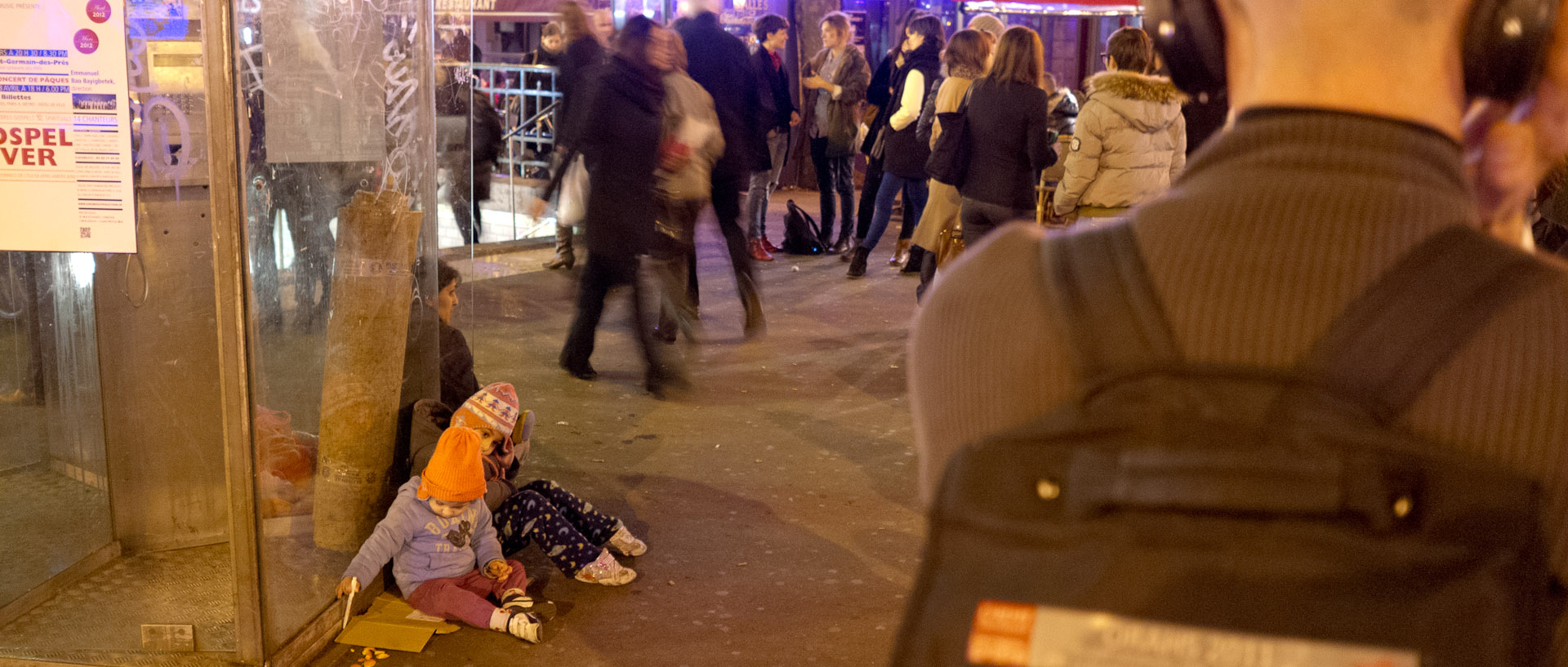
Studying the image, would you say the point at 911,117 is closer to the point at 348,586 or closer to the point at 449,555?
the point at 449,555

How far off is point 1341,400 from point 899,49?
8857mm

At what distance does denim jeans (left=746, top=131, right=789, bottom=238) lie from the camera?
986 cm

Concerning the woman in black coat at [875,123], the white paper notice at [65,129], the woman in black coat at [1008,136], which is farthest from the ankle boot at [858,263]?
the white paper notice at [65,129]

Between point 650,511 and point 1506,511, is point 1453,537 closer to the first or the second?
point 1506,511

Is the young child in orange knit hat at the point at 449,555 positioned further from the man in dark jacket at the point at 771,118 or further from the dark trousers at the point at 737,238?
the man in dark jacket at the point at 771,118

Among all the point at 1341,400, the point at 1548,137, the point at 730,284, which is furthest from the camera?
the point at 730,284

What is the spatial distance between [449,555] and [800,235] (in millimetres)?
7108

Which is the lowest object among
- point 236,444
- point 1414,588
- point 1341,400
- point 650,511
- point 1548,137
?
point 650,511

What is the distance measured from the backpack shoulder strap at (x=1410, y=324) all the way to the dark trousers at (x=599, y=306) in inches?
210

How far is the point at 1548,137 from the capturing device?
113cm

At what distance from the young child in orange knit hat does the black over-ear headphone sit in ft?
9.29

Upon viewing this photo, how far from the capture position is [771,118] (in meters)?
8.98

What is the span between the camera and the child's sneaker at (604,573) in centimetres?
399

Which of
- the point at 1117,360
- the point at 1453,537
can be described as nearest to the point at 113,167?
the point at 1117,360
